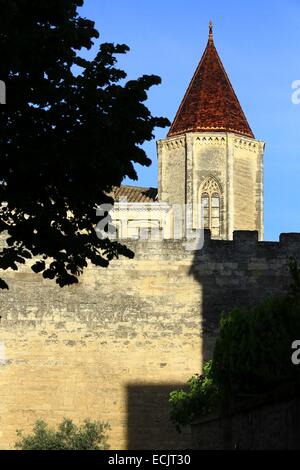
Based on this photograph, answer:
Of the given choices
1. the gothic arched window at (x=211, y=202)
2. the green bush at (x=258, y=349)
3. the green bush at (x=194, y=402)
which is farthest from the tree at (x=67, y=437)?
the gothic arched window at (x=211, y=202)

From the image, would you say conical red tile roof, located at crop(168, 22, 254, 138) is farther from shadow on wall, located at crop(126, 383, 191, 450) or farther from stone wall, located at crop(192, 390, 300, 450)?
stone wall, located at crop(192, 390, 300, 450)

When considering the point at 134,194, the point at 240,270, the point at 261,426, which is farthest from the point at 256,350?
the point at 134,194

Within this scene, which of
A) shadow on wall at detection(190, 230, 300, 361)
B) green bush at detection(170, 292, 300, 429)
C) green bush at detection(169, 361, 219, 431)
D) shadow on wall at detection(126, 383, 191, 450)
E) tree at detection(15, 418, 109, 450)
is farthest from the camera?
shadow on wall at detection(190, 230, 300, 361)

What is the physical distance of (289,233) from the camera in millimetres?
37812

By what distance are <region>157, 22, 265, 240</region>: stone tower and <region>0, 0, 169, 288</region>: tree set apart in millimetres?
58930

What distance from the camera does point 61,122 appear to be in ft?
57.6

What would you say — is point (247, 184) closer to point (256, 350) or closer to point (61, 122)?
point (256, 350)

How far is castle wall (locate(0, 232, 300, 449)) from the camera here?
120ft

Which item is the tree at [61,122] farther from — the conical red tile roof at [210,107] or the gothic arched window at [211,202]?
the conical red tile roof at [210,107]

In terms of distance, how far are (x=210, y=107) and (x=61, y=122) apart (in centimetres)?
6159

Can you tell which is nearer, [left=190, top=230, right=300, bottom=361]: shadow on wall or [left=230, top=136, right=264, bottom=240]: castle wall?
[left=190, top=230, right=300, bottom=361]: shadow on wall

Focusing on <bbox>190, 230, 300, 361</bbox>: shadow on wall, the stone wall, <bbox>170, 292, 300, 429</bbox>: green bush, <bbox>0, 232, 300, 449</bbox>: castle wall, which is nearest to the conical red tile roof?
<bbox>190, 230, 300, 361</bbox>: shadow on wall
